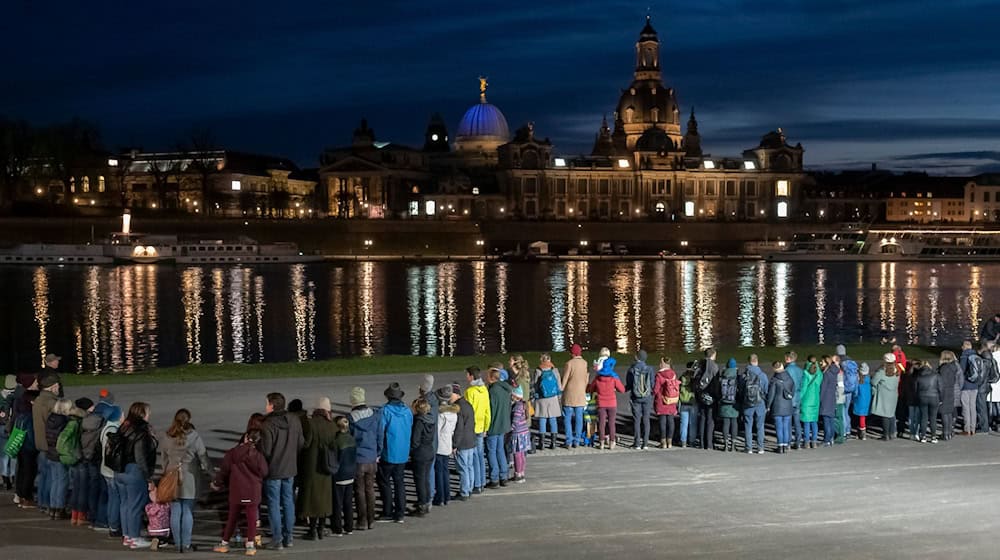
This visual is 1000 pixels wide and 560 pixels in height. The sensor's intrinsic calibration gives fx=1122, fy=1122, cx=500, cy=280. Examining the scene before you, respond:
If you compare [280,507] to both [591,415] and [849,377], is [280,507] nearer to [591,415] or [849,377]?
[591,415]

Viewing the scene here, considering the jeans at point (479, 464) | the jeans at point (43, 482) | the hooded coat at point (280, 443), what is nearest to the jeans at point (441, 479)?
the jeans at point (479, 464)

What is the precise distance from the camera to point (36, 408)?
12125 millimetres

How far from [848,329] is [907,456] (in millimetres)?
34499

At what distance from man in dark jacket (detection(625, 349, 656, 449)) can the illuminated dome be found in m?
139

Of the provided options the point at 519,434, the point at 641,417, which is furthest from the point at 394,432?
the point at 641,417

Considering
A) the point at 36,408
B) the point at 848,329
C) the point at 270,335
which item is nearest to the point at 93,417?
the point at 36,408

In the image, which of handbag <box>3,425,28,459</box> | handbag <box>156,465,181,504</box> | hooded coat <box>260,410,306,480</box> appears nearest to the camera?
handbag <box>156,465,181,504</box>

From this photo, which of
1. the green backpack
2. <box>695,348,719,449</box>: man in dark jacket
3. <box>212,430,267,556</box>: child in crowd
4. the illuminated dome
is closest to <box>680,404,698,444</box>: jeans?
<box>695,348,719,449</box>: man in dark jacket

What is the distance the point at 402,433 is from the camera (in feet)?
39.3

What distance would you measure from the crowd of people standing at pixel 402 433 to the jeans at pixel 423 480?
0.06 feet

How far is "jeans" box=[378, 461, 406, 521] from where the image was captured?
12031 mm

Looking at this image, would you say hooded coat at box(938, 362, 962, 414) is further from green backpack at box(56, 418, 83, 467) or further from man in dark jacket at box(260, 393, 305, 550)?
green backpack at box(56, 418, 83, 467)

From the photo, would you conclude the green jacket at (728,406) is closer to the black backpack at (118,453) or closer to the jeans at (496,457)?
the jeans at (496,457)

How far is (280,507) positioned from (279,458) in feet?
1.93
